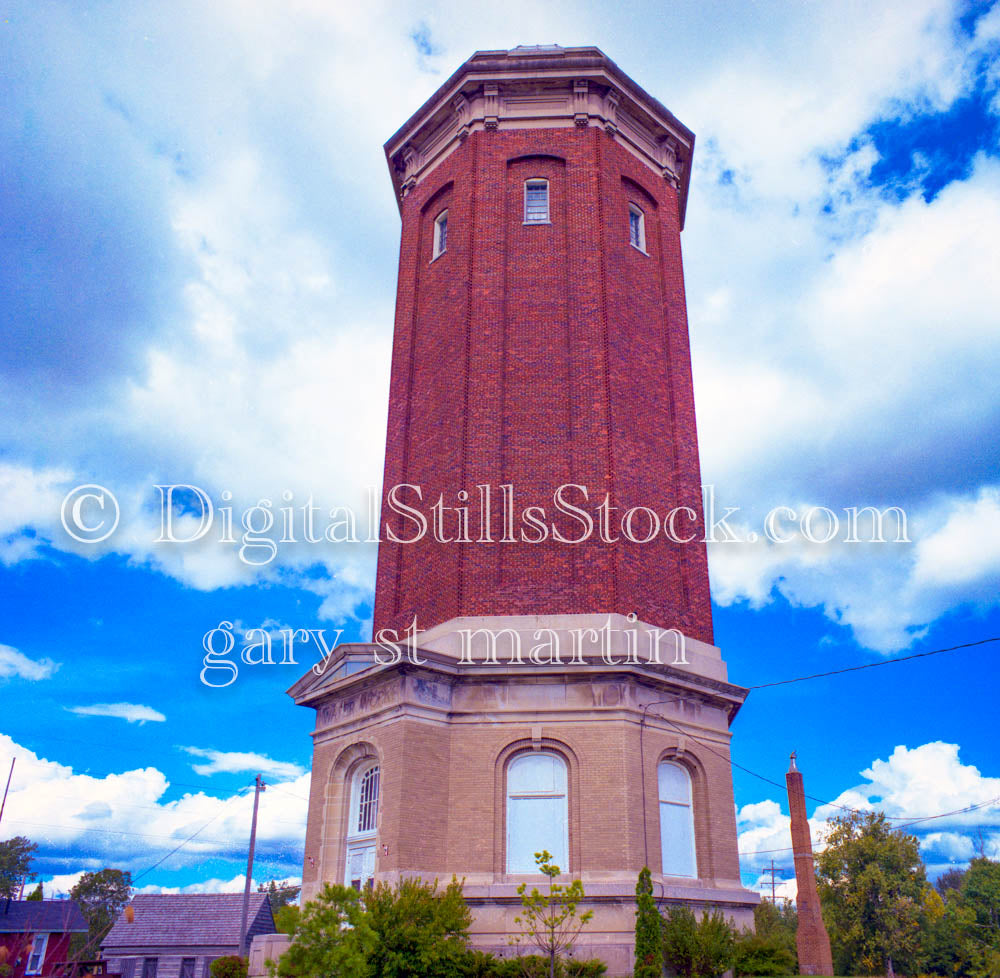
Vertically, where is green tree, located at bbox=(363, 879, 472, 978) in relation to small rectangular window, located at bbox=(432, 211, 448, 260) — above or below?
below

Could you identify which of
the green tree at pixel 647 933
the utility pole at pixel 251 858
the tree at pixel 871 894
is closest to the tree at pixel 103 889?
the utility pole at pixel 251 858

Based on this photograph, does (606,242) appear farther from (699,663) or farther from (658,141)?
(699,663)

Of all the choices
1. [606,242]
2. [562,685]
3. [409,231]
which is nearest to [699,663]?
[562,685]

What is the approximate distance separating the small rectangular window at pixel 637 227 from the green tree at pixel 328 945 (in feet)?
72.8

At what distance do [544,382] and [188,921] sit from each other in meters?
42.1

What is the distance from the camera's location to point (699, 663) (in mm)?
23609

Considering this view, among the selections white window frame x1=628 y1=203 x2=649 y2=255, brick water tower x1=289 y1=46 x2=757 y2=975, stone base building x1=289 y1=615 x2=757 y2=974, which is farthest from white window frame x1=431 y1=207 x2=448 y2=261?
stone base building x1=289 y1=615 x2=757 y2=974

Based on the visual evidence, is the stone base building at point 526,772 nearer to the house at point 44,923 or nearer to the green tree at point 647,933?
the green tree at point 647,933

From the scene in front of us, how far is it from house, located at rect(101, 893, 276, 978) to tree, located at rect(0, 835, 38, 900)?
34.9 meters

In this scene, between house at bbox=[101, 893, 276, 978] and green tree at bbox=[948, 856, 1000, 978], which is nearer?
house at bbox=[101, 893, 276, 978]

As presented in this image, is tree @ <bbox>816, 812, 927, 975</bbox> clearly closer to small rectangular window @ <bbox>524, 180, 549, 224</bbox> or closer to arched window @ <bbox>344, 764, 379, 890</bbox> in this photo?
arched window @ <bbox>344, 764, 379, 890</bbox>

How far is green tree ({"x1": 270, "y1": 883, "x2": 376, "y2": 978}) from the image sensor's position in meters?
14.1

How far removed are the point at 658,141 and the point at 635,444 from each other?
1271cm

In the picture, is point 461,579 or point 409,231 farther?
point 409,231
